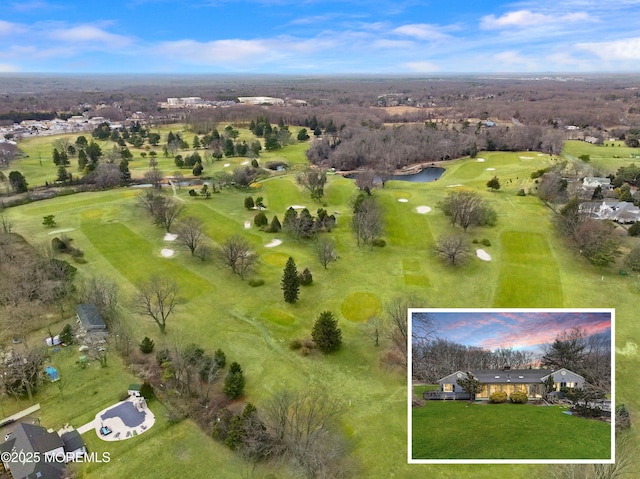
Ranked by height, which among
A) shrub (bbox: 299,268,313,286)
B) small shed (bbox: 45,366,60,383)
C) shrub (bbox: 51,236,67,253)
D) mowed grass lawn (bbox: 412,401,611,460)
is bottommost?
small shed (bbox: 45,366,60,383)

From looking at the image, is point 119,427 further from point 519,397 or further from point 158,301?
point 519,397

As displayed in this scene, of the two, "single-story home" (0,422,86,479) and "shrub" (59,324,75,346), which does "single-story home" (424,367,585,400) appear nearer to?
"single-story home" (0,422,86,479)

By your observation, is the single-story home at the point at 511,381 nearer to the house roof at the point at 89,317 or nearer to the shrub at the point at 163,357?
the shrub at the point at 163,357

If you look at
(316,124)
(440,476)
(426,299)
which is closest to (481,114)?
(316,124)

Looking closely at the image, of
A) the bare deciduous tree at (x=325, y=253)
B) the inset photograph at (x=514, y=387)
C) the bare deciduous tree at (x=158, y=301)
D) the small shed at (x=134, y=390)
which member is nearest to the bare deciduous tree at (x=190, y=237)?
the bare deciduous tree at (x=158, y=301)

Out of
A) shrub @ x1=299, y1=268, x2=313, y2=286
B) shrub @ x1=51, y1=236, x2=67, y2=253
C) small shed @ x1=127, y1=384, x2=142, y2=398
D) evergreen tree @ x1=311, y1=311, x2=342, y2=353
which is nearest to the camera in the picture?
small shed @ x1=127, y1=384, x2=142, y2=398

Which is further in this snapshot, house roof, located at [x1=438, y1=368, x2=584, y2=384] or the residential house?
the residential house

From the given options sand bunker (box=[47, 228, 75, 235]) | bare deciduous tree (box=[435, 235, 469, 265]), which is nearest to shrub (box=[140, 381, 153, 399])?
bare deciduous tree (box=[435, 235, 469, 265])
